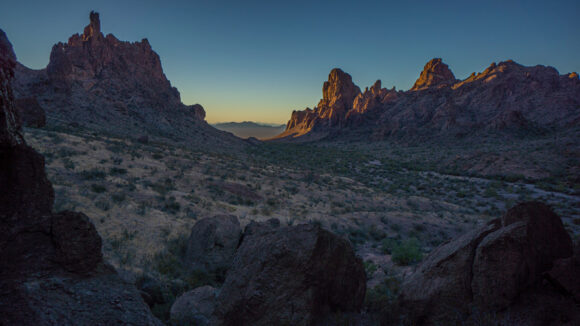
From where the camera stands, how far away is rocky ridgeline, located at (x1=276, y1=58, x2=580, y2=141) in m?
59.8

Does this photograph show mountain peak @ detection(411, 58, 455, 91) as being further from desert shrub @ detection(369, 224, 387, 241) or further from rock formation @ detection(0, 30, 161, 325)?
rock formation @ detection(0, 30, 161, 325)

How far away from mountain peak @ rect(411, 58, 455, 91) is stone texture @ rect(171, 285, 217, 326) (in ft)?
382

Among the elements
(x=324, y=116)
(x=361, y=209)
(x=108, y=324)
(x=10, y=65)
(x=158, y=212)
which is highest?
(x=324, y=116)

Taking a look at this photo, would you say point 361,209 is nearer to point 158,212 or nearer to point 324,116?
point 158,212

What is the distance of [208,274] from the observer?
6156 mm

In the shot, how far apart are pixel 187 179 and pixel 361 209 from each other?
10.3 meters

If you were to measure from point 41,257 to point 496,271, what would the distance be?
5.78 metres

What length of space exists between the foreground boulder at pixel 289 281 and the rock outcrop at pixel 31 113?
2792 cm

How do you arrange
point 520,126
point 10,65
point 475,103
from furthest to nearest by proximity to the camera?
point 475,103 → point 520,126 → point 10,65

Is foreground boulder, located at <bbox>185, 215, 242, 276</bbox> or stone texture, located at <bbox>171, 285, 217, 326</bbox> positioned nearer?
stone texture, located at <bbox>171, 285, 217, 326</bbox>

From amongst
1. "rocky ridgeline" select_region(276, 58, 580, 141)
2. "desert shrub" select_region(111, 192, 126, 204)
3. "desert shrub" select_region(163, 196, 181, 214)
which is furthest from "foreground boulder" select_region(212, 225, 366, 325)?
"rocky ridgeline" select_region(276, 58, 580, 141)

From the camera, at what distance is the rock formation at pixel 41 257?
253 centimetres

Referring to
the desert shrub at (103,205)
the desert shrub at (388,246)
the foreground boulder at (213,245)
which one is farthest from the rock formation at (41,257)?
the desert shrub at (388,246)

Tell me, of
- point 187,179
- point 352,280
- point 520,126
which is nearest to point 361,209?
point 187,179
